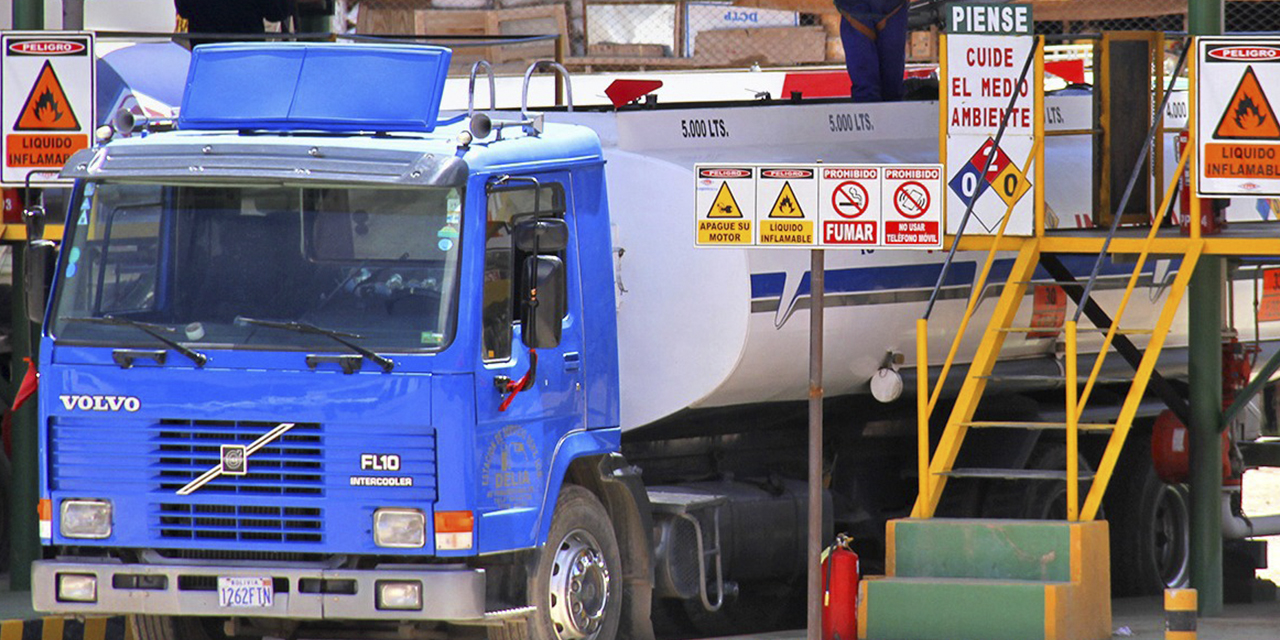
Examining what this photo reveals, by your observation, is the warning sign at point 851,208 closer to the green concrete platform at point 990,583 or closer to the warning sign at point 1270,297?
the green concrete platform at point 990,583

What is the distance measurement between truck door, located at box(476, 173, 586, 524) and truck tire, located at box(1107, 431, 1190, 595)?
18.8 ft

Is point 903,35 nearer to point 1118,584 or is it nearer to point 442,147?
point 1118,584

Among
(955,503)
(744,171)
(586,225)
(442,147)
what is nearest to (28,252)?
(442,147)

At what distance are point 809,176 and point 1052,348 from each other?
4.81 metres

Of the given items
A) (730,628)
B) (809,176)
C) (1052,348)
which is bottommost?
(730,628)

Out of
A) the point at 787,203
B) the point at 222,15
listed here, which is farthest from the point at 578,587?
the point at 222,15

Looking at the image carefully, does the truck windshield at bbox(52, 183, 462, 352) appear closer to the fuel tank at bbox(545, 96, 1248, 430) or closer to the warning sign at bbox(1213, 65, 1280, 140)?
the fuel tank at bbox(545, 96, 1248, 430)

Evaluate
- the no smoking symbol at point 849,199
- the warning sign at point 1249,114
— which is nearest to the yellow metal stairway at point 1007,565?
the warning sign at point 1249,114

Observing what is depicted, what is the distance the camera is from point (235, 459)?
30.8 feet

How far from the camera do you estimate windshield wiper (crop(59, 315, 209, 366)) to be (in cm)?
944

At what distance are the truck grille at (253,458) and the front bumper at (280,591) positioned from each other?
0.36m

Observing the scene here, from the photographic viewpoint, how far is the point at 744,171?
9.96 metres

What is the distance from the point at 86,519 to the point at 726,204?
3281 mm

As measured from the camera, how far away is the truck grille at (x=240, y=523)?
9422 mm
